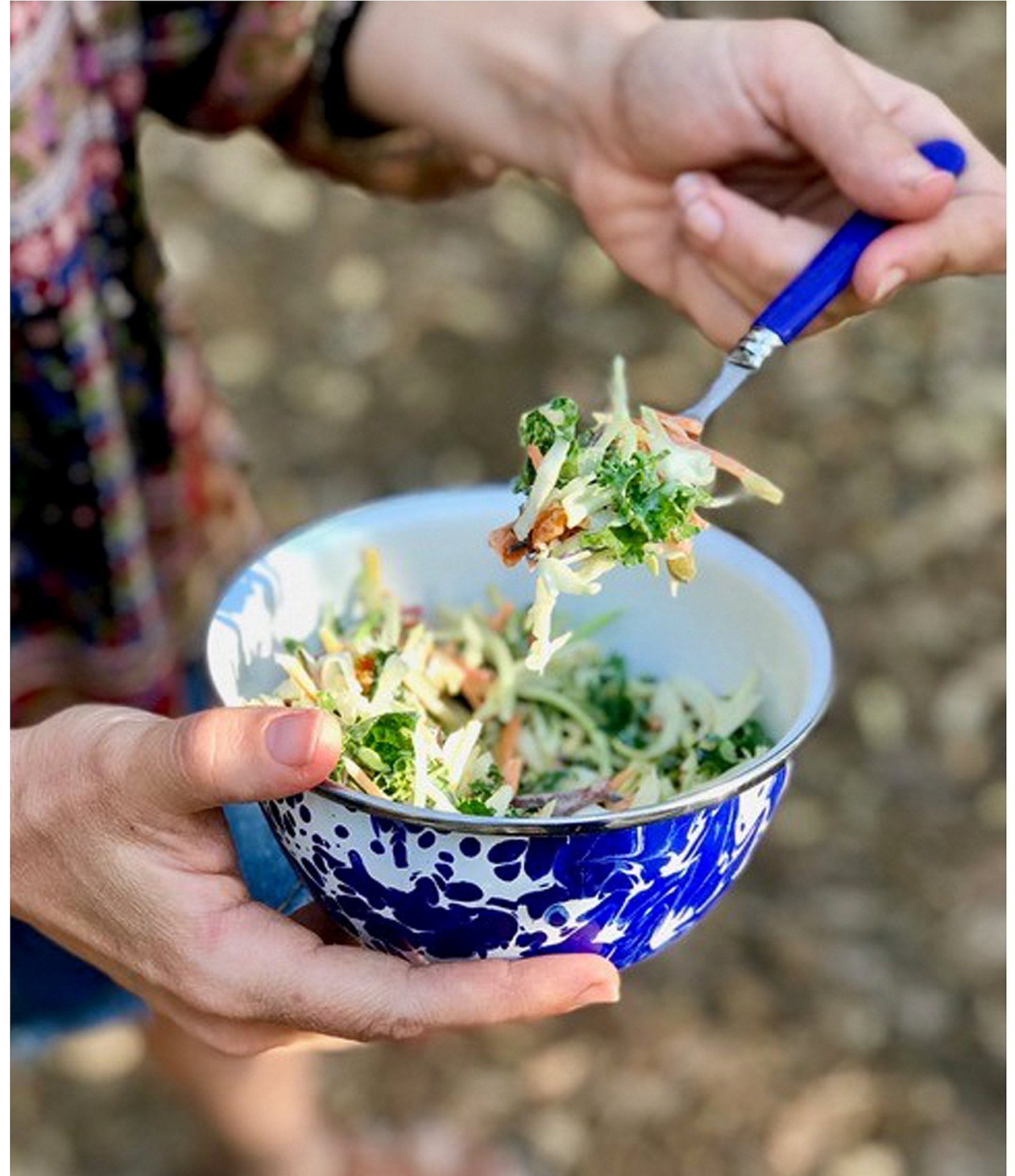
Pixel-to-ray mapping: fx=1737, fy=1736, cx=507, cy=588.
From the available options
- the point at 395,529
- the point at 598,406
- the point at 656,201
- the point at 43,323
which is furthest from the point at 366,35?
the point at 598,406

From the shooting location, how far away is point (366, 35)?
77.2 inches

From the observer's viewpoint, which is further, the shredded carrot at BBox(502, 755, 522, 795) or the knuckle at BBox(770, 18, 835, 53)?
the knuckle at BBox(770, 18, 835, 53)

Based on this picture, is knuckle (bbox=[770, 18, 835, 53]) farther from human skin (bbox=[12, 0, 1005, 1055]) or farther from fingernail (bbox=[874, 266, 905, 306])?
fingernail (bbox=[874, 266, 905, 306])

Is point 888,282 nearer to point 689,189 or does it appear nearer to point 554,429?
point 689,189

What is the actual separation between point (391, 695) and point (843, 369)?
2339 mm

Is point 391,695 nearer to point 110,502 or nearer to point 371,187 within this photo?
point 110,502

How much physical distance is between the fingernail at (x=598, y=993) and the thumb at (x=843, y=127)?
0.78 metres

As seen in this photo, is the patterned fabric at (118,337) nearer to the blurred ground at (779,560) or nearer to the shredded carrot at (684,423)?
the shredded carrot at (684,423)

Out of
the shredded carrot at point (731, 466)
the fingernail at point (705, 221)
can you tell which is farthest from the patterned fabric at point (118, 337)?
the shredded carrot at point (731, 466)

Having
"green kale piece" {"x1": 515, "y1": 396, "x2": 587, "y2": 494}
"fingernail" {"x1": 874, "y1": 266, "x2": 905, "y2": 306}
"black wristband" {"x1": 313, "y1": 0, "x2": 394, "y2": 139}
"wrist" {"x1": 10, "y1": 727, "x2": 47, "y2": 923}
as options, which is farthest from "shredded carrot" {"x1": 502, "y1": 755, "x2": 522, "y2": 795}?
"black wristband" {"x1": 313, "y1": 0, "x2": 394, "y2": 139}

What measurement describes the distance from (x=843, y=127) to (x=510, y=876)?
0.83 m

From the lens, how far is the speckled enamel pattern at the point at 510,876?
124 centimetres

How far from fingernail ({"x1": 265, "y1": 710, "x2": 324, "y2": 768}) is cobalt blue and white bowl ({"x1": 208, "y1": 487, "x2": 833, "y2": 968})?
0.05m

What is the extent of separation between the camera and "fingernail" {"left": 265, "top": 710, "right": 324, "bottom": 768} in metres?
1.19
